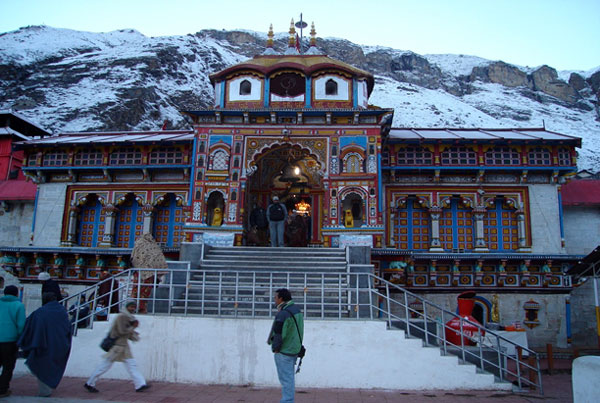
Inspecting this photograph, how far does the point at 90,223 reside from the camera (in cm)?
2041

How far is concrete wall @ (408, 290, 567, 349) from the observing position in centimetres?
1777

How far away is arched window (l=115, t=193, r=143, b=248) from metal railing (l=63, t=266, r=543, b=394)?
281 inches

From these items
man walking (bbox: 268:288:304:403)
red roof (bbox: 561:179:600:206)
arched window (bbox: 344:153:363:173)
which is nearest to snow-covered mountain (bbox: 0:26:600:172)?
red roof (bbox: 561:179:600:206)

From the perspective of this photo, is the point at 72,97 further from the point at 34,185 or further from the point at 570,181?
the point at 570,181

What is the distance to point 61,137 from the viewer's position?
21578 mm

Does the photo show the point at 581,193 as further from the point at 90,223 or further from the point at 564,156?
the point at 90,223

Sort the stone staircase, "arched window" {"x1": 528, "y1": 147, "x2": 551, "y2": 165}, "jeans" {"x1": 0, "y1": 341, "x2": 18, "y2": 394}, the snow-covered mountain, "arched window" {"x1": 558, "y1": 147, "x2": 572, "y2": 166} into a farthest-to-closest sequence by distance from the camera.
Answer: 1. the snow-covered mountain
2. "arched window" {"x1": 528, "y1": 147, "x2": 551, "y2": 165}
3. "arched window" {"x1": 558, "y1": 147, "x2": 572, "y2": 166}
4. the stone staircase
5. "jeans" {"x1": 0, "y1": 341, "x2": 18, "y2": 394}

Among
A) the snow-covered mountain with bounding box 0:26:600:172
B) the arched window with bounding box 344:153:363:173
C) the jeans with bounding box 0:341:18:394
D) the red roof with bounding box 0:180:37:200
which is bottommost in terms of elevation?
the jeans with bounding box 0:341:18:394

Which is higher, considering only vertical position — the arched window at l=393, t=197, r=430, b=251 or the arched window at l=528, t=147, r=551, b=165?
the arched window at l=528, t=147, r=551, b=165

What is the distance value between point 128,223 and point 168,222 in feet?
5.78

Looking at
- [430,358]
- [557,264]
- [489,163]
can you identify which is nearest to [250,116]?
[489,163]

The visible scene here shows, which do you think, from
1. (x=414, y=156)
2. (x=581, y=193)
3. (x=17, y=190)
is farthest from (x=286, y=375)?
(x=17, y=190)

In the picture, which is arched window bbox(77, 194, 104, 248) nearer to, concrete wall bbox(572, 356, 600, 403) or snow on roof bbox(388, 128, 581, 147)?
snow on roof bbox(388, 128, 581, 147)

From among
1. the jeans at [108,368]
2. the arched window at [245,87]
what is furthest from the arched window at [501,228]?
the jeans at [108,368]
